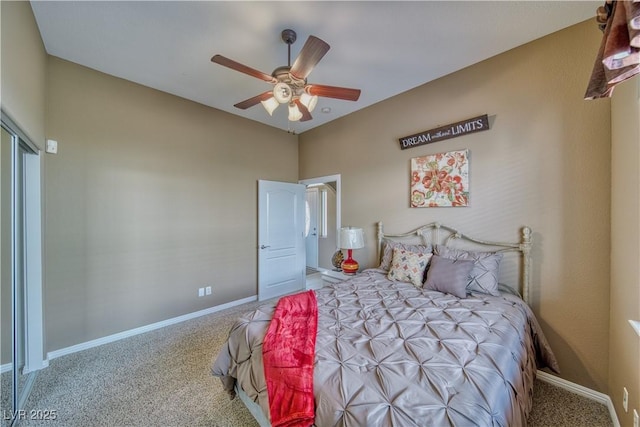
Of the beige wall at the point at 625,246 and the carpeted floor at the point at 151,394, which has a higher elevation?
the beige wall at the point at 625,246

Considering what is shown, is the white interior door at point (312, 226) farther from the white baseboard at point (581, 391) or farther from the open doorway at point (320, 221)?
the white baseboard at point (581, 391)

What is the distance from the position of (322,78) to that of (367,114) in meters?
1.04

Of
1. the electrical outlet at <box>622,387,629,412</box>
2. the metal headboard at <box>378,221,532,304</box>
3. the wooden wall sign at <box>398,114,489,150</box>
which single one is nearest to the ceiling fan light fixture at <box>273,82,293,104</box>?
the wooden wall sign at <box>398,114,489,150</box>

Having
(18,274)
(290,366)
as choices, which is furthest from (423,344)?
(18,274)

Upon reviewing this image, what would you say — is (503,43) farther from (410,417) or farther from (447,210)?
(410,417)

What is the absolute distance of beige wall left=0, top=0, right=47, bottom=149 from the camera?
146 cm

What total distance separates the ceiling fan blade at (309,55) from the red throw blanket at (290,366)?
177 cm

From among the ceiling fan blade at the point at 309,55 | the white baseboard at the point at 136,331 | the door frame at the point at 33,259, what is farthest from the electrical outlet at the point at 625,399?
the door frame at the point at 33,259

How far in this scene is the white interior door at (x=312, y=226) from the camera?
607 centimetres

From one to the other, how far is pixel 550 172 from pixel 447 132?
3.20 feet

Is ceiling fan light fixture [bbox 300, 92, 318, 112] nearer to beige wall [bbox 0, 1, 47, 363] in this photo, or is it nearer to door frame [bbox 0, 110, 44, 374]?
beige wall [bbox 0, 1, 47, 363]

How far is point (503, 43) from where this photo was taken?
7.18 ft

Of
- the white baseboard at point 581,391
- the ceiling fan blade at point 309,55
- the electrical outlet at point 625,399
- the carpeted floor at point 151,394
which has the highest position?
the ceiling fan blade at point 309,55

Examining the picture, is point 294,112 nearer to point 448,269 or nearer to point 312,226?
point 448,269
